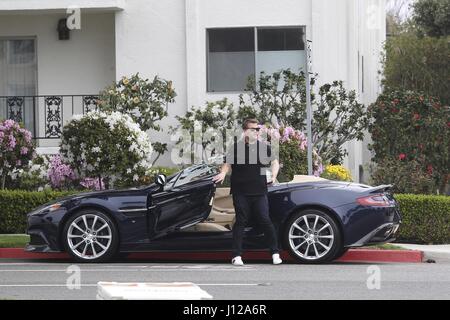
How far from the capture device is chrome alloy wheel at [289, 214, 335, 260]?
14.0 m

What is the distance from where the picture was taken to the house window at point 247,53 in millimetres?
21031

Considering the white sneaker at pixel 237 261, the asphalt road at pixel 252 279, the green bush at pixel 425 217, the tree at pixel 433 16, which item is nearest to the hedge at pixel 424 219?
the green bush at pixel 425 217

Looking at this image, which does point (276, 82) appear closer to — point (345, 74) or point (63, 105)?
point (345, 74)

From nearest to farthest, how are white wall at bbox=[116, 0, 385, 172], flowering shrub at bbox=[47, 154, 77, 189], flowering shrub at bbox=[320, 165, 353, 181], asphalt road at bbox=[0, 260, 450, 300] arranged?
1. asphalt road at bbox=[0, 260, 450, 300]
2. flowering shrub at bbox=[47, 154, 77, 189]
3. flowering shrub at bbox=[320, 165, 353, 181]
4. white wall at bbox=[116, 0, 385, 172]

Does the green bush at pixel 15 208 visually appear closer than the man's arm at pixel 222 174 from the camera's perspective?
No

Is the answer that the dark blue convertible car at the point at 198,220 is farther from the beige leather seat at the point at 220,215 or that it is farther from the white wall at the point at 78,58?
the white wall at the point at 78,58

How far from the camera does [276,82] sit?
20.4 meters

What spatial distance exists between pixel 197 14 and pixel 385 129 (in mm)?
4237

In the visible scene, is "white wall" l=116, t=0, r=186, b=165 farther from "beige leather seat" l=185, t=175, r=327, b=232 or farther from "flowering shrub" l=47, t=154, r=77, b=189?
"beige leather seat" l=185, t=175, r=327, b=232

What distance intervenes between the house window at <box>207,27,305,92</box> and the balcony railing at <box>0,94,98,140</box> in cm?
243

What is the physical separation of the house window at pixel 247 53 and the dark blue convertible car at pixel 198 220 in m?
6.72

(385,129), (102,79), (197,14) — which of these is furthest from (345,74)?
(102,79)

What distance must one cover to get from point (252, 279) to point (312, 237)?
187cm

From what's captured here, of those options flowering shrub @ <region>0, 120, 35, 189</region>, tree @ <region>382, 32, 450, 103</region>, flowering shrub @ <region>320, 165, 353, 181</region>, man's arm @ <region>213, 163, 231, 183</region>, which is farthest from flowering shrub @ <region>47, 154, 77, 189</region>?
tree @ <region>382, 32, 450, 103</region>
